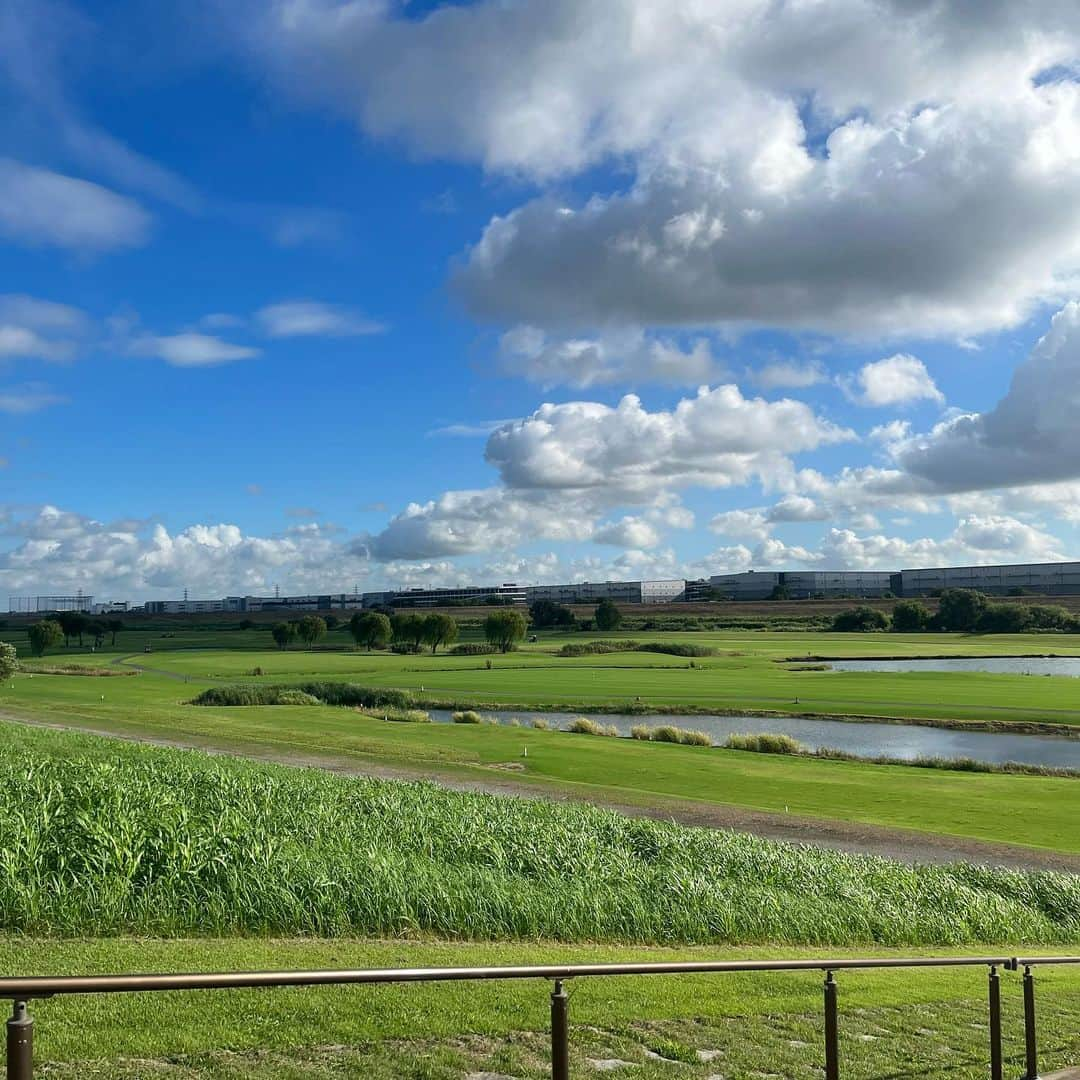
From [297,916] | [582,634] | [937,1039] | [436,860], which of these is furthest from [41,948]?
[582,634]

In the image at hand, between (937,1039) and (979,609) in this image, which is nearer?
(937,1039)

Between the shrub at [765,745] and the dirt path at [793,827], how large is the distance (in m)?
19.5

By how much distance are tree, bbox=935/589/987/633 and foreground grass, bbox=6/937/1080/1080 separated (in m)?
161

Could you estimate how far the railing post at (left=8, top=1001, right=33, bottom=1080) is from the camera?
13.5ft

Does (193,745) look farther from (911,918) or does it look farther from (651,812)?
(911,918)

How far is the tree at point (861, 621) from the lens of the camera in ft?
557

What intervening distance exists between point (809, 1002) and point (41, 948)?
8.19m

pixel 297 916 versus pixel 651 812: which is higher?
pixel 297 916

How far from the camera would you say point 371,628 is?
135000mm

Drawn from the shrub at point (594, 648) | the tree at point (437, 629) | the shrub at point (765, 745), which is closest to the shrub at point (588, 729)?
the shrub at point (765, 745)

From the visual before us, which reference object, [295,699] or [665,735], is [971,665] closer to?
[665,735]

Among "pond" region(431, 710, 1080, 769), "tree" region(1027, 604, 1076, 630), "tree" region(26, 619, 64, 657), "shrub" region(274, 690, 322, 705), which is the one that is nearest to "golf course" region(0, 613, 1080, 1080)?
"pond" region(431, 710, 1080, 769)

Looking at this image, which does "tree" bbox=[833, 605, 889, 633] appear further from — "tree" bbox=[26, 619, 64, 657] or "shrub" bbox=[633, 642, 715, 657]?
"tree" bbox=[26, 619, 64, 657]

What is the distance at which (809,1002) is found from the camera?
35.9ft
